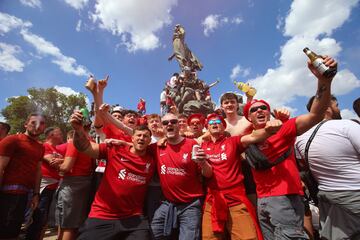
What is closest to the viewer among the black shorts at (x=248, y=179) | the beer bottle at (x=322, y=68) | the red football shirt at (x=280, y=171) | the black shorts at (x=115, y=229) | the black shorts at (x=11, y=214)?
the beer bottle at (x=322, y=68)

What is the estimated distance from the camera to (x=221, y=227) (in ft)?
9.03

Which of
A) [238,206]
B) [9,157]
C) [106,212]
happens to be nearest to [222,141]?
[238,206]

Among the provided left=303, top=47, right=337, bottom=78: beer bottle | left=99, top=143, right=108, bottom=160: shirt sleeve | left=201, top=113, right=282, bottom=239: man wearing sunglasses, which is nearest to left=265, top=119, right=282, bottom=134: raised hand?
left=201, top=113, right=282, bottom=239: man wearing sunglasses

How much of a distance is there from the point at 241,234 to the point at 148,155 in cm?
166

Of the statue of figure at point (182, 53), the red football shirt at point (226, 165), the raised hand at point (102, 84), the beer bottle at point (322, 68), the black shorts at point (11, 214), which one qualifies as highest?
the statue of figure at point (182, 53)

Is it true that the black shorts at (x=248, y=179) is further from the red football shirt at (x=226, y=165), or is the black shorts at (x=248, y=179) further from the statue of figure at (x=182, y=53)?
the statue of figure at (x=182, y=53)

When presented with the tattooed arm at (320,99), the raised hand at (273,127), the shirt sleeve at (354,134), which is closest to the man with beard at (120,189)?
the raised hand at (273,127)

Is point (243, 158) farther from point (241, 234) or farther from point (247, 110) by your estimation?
point (241, 234)

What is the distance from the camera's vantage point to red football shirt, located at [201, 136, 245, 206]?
2.97m

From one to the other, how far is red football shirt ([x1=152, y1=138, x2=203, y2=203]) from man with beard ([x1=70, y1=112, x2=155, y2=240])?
0.27 meters

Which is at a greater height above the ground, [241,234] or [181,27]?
[181,27]

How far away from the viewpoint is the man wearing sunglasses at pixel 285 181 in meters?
2.50

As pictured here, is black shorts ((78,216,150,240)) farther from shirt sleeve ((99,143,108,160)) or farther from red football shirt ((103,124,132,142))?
red football shirt ((103,124,132,142))

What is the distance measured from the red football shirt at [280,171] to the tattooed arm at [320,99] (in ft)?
0.53
